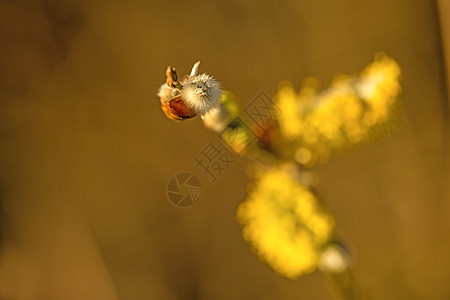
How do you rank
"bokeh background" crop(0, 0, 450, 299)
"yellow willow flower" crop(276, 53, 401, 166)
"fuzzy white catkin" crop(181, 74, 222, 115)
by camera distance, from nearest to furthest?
1. "fuzzy white catkin" crop(181, 74, 222, 115)
2. "yellow willow flower" crop(276, 53, 401, 166)
3. "bokeh background" crop(0, 0, 450, 299)

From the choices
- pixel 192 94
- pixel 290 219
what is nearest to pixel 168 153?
pixel 290 219

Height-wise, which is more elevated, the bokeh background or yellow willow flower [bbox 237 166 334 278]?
the bokeh background

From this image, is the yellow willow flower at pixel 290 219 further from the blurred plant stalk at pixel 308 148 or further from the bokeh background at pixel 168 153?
the bokeh background at pixel 168 153

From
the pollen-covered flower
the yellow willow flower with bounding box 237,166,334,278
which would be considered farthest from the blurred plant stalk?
the pollen-covered flower

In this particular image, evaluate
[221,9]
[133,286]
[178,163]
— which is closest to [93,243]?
[133,286]

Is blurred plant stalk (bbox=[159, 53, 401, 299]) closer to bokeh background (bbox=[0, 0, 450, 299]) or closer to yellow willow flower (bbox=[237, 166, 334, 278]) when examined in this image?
yellow willow flower (bbox=[237, 166, 334, 278])
